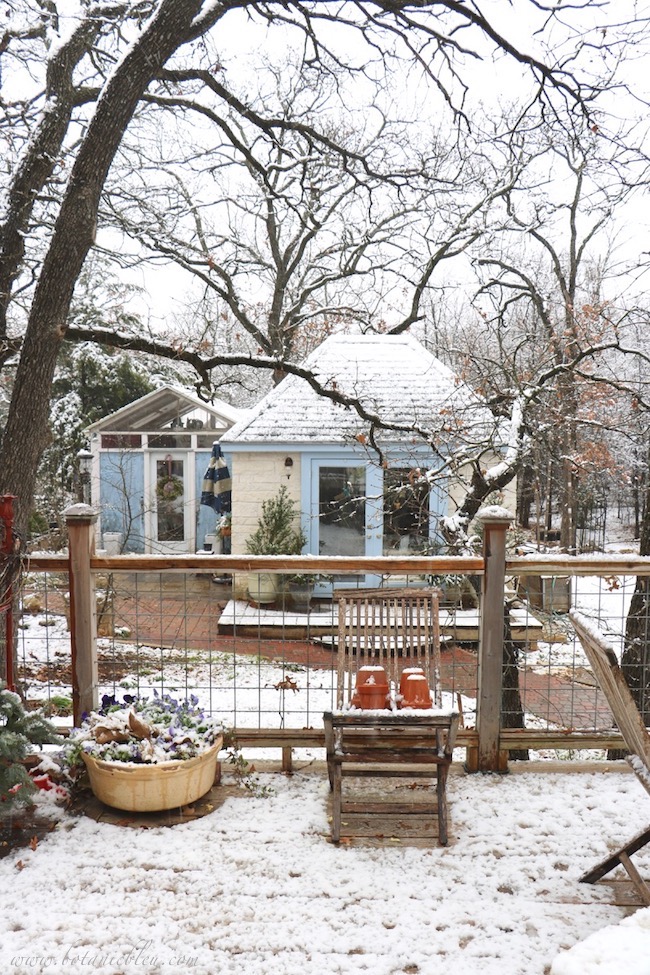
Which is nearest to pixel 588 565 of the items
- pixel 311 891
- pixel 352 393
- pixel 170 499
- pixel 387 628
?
pixel 387 628

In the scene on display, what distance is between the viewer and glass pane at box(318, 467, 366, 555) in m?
10.6

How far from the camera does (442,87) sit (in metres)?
5.76

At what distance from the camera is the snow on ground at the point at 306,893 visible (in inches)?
92.8

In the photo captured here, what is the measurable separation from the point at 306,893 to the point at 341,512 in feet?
26.1

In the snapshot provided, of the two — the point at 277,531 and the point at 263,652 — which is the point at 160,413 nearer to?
the point at 277,531

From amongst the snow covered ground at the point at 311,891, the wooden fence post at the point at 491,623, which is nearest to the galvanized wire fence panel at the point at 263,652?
the wooden fence post at the point at 491,623

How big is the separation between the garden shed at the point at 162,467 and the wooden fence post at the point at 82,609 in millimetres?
10222

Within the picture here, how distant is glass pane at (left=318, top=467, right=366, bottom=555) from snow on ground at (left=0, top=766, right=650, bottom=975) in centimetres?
720

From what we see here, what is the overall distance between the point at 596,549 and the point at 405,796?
1086 centimetres

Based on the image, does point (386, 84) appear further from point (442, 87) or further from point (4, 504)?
point (4, 504)

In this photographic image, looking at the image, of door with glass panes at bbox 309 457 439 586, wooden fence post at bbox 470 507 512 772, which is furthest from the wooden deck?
wooden fence post at bbox 470 507 512 772

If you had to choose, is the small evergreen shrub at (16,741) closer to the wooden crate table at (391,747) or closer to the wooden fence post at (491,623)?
the wooden crate table at (391,747)

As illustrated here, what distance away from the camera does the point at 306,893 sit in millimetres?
2711

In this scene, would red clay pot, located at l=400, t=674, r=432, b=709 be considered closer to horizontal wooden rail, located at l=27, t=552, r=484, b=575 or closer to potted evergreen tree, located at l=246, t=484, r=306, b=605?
horizontal wooden rail, located at l=27, t=552, r=484, b=575
